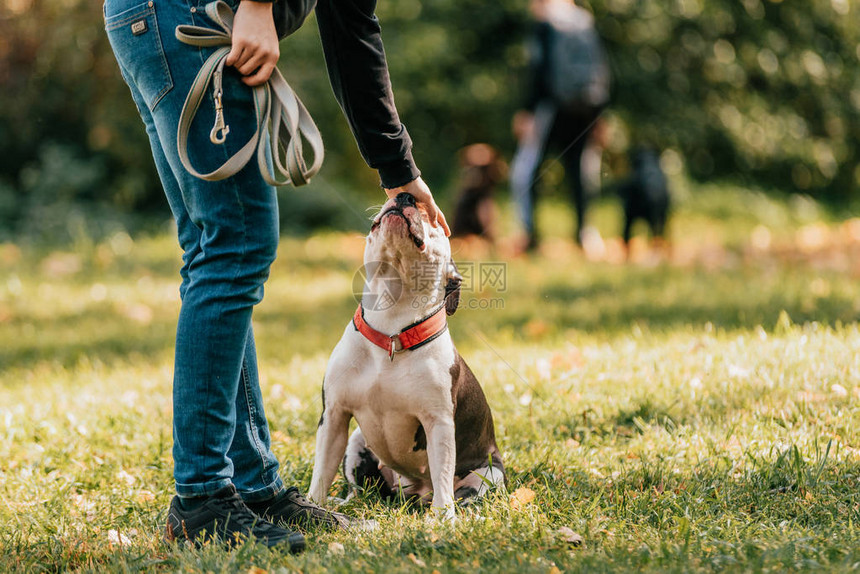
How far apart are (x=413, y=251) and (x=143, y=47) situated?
1094 mm

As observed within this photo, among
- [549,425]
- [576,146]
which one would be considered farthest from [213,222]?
[576,146]

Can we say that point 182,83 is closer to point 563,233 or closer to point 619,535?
point 619,535

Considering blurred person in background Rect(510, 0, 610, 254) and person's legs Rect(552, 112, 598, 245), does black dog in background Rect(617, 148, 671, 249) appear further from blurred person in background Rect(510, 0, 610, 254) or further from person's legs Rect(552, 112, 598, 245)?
person's legs Rect(552, 112, 598, 245)

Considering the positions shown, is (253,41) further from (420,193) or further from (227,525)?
(227,525)

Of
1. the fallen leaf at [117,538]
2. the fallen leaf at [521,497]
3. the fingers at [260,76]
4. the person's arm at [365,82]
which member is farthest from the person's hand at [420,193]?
the fallen leaf at [117,538]

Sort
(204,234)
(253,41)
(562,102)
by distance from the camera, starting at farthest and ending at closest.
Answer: (562,102) < (204,234) < (253,41)

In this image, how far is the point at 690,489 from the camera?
3.01m

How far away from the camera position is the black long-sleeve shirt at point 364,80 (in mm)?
2713

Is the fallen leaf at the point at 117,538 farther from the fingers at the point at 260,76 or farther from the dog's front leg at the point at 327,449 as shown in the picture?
the fingers at the point at 260,76

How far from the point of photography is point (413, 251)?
3.03m

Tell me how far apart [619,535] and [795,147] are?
13.4 metres

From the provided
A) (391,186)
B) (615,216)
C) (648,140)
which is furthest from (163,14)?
(648,140)

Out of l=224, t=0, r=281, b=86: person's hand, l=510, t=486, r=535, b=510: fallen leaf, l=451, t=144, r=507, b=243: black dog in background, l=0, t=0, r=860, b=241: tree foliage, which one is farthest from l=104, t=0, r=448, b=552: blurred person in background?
l=0, t=0, r=860, b=241: tree foliage

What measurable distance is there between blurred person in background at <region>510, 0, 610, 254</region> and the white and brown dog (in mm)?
5452
